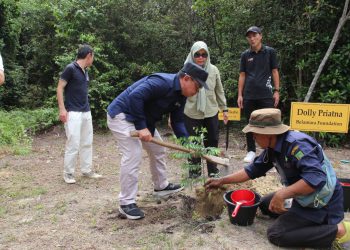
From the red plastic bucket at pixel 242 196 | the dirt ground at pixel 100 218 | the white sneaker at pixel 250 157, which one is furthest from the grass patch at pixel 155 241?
the white sneaker at pixel 250 157

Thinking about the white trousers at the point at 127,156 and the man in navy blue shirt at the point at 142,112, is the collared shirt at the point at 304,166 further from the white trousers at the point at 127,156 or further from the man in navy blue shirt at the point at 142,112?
the white trousers at the point at 127,156

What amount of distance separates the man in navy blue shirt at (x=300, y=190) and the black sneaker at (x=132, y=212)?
1.34 meters

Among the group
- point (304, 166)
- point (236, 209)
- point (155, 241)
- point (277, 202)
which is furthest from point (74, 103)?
point (304, 166)

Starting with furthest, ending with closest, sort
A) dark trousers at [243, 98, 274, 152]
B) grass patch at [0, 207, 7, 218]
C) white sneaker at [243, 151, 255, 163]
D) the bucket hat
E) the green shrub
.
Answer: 1. the green shrub
2. white sneaker at [243, 151, 255, 163]
3. dark trousers at [243, 98, 274, 152]
4. grass patch at [0, 207, 7, 218]
5. the bucket hat

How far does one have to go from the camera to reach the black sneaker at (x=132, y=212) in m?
3.94

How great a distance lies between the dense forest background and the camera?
7566 mm

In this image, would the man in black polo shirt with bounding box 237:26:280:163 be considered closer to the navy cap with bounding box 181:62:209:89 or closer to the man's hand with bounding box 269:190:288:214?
the navy cap with bounding box 181:62:209:89

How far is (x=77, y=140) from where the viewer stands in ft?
16.8

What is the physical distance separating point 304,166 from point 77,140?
315cm

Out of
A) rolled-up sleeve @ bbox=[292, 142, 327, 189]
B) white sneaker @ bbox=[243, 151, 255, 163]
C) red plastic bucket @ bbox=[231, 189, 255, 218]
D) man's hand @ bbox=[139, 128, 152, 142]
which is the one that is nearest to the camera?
rolled-up sleeve @ bbox=[292, 142, 327, 189]

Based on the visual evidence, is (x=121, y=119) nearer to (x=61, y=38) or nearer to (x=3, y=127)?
(x=3, y=127)

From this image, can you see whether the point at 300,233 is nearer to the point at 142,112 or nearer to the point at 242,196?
the point at 242,196

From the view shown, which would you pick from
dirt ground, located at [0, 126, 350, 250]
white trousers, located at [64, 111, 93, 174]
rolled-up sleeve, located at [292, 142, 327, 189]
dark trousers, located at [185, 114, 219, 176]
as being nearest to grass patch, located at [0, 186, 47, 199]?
dirt ground, located at [0, 126, 350, 250]

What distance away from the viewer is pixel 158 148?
4367 millimetres
